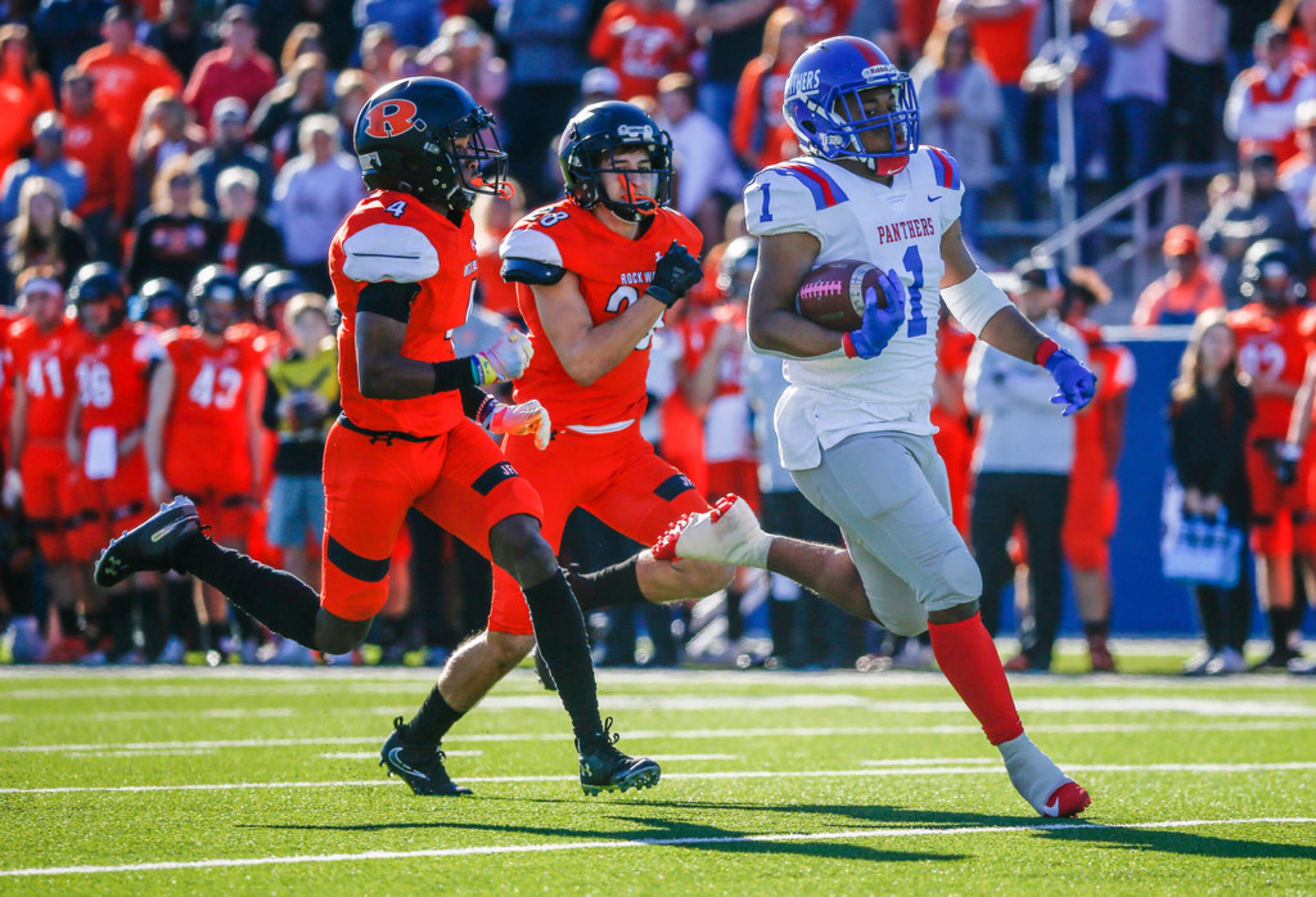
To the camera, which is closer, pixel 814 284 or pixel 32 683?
pixel 814 284

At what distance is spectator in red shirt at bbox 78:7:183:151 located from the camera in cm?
1428

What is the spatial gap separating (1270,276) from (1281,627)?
180cm

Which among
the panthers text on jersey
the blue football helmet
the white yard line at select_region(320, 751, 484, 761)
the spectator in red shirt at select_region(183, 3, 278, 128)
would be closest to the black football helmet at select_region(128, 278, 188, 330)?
the spectator in red shirt at select_region(183, 3, 278, 128)

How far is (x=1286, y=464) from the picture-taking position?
952 cm

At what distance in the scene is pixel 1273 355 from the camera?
10.0 meters

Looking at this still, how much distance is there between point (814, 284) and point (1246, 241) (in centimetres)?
679

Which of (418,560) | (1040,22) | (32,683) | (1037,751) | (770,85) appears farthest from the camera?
(1040,22)

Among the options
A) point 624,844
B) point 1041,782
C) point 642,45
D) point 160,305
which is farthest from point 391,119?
point 642,45

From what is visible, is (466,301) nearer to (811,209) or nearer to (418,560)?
(811,209)

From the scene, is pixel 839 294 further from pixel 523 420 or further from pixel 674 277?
pixel 523 420

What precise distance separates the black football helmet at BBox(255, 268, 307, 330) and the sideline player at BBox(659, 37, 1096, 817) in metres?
5.91

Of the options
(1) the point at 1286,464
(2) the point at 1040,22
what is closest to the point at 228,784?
(1) the point at 1286,464

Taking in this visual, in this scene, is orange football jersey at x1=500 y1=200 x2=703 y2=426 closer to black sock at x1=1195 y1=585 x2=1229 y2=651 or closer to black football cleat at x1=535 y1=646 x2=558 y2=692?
black football cleat at x1=535 y1=646 x2=558 y2=692

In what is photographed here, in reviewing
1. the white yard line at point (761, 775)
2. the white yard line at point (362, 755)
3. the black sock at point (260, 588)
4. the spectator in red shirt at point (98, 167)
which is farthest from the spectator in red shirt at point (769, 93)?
the black sock at point (260, 588)
